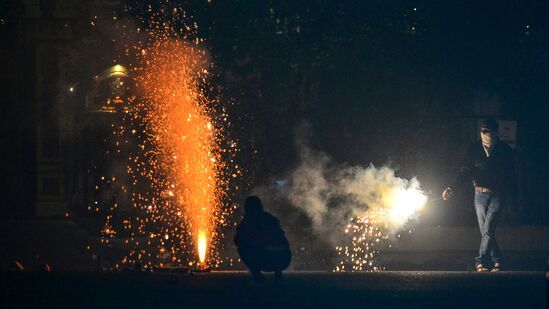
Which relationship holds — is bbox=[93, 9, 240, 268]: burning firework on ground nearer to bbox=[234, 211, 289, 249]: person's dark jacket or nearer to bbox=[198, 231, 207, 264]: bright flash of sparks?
bbox=[198, 231, 207, 264]: bright flash of sparks

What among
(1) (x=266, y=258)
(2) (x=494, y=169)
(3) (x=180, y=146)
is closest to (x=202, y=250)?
(3) (x=180, y=146)

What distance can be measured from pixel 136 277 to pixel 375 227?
21.4ft

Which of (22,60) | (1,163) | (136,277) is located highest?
(22,60)

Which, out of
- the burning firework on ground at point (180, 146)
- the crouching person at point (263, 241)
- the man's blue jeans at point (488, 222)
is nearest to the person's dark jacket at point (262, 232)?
the crouching person at point (263, 241)

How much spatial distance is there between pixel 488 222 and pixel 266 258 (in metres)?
3.79

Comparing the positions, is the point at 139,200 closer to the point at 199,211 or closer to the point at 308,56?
the point at 199,211

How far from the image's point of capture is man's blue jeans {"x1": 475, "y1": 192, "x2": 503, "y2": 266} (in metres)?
16.2

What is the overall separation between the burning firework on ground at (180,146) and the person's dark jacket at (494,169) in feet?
18.4

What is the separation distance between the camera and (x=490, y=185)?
16359 millimetres

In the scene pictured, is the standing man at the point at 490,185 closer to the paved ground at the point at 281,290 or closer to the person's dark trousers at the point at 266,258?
the paved ground at the point at 281,290

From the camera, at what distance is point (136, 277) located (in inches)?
A: 608

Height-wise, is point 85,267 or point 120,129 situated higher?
point 120,129

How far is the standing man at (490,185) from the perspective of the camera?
53.5ft

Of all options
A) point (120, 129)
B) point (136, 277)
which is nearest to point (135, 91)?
point (120, 129)
